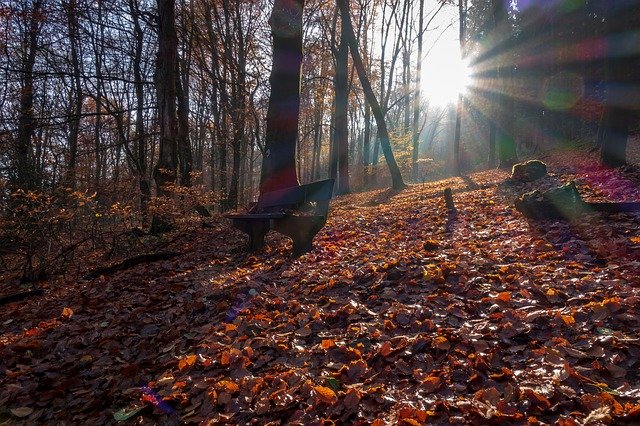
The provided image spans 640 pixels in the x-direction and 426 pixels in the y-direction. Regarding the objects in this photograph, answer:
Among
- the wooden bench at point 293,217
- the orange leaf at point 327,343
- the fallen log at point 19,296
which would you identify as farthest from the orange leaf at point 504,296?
the fallen log at point 19,296

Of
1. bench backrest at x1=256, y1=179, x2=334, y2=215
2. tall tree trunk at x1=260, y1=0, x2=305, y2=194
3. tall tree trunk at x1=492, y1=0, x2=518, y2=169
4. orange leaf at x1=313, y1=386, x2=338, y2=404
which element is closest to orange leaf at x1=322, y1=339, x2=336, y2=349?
orange leaf at x1=313, y1=386, x2=338, y2=404

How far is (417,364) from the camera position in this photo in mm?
2268

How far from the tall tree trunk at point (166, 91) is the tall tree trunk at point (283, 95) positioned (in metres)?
2.88

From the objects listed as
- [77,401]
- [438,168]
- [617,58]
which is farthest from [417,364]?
[438,168]

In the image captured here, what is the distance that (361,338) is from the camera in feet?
8.74

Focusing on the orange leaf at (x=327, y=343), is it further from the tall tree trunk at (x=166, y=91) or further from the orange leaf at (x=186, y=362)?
the tall tree trunk at (x=166, y=91)

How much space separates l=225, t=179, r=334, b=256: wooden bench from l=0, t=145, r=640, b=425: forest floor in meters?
0.38

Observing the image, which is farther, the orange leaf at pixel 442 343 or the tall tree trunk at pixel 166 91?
the tall tree trunk at pixel 166 91

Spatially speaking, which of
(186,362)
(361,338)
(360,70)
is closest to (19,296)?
(186,362)

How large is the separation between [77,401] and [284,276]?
90.2 inches

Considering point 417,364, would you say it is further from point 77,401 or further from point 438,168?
point 438,168

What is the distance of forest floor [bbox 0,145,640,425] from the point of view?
6.37ft

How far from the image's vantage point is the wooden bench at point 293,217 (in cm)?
504

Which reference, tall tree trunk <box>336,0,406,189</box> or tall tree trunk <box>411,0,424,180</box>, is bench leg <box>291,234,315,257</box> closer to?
tall tree trunk <box>336,0,406,189</box>
